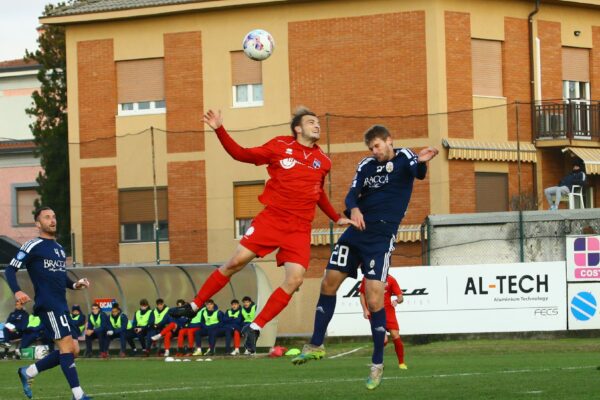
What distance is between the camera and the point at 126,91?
131 feet

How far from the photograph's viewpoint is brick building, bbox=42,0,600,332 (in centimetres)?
3416

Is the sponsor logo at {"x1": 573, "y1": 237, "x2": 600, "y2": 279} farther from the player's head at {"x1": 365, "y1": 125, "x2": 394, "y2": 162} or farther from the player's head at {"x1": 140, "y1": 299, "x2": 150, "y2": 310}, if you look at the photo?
the player's head at {"x1": 365, "y1": 125, "x2": 394, "y2": 162}

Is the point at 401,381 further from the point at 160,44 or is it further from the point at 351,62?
the point at 160,44

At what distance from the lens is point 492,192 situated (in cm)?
3584

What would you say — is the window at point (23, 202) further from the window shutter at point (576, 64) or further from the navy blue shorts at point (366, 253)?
the navy blue shorts at point (366, 253)

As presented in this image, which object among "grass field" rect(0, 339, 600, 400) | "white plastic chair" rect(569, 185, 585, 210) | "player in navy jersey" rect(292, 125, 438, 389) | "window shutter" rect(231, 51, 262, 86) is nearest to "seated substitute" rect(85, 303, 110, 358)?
"grass field" rect(0, 339, 600, 400)

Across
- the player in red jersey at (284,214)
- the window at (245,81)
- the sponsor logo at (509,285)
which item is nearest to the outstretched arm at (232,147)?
the player in red jersey at (284,214)

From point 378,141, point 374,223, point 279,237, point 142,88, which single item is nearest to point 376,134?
point 378,141

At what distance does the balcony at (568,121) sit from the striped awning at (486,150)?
99cm

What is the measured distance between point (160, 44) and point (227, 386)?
81.1ft

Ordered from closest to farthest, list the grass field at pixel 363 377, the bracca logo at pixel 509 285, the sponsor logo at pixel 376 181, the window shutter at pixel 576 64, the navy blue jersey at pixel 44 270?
the sponsor logo at pixel 376 181 < the grass field at pixel 363 377 < the navy blue jersey at pixel 44 270 < the bracca logo at pixel 509 285 < the window shutter at pixel 576 64

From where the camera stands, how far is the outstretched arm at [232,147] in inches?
494

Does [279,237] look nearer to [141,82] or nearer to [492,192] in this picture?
[492,192]

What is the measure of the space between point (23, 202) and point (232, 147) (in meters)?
43.9
